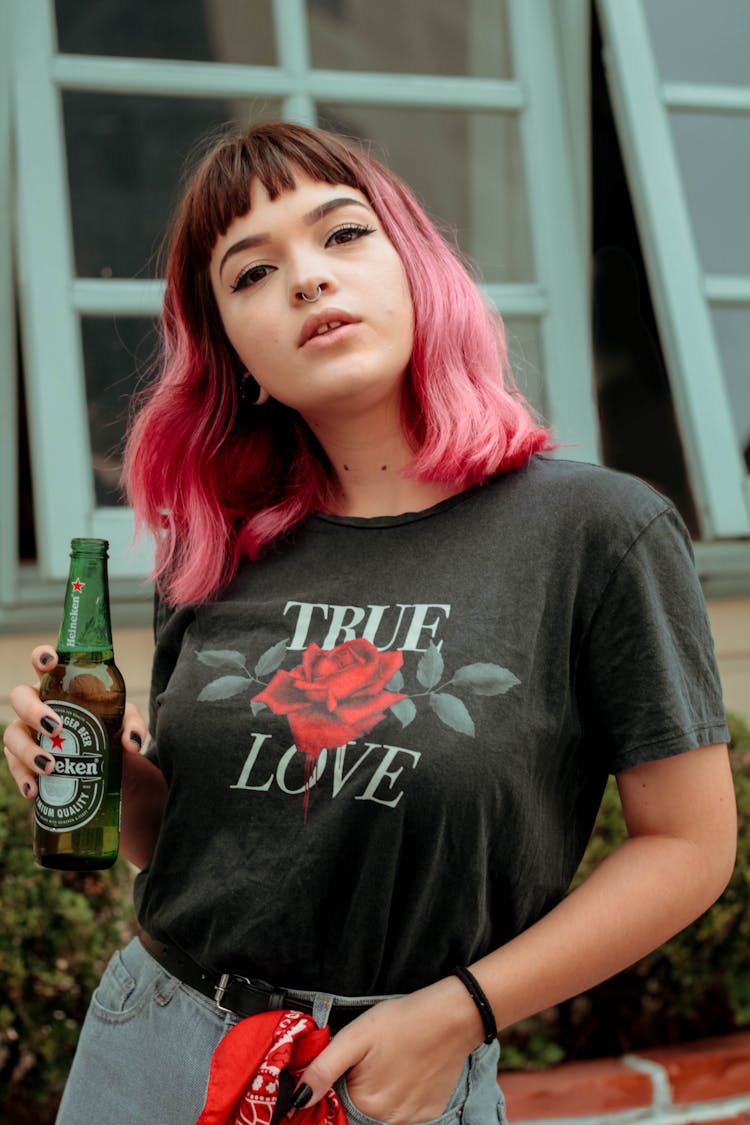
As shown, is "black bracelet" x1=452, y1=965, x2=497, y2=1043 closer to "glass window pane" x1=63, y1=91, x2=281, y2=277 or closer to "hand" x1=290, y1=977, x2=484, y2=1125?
"hand" x1=290, y1=977, x2=484, y2=1125

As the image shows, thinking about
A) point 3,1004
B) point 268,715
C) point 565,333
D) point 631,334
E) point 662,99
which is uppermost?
point 662,99

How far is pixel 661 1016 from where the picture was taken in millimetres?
3092

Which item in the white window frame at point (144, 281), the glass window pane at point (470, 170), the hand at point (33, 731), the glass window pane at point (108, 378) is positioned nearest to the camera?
the hand at point (33, 731)

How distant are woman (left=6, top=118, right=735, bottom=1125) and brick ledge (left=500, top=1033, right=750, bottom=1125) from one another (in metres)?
1.39

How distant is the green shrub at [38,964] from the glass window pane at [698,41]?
2832 mm

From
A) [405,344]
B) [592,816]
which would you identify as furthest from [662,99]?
[592,816]

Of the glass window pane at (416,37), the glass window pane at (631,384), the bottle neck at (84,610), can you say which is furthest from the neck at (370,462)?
the glass window pane at (631,384)

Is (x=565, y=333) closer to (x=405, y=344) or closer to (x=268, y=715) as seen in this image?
(x=405, y=344)

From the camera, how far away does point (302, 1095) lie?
54.1 inches

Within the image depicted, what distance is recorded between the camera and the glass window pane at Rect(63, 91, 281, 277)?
3457 millimetres

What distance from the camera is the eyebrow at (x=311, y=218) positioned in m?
1.67

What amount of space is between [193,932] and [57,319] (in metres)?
2.16

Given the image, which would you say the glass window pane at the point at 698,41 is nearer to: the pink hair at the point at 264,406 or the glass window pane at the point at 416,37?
the glass window pane at the point at 416,37

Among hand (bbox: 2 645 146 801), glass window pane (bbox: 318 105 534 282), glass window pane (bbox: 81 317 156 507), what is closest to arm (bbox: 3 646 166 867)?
hand (bbox: 2 645 146 801)
